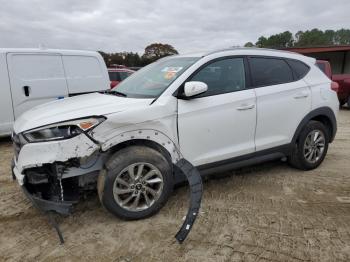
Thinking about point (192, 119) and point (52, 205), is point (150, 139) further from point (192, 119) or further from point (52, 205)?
point (52, 205)

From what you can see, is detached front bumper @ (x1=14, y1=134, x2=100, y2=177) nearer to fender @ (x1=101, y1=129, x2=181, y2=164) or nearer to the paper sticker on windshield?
fender @ (x1=101, y1=129, x2=181, y2=164)

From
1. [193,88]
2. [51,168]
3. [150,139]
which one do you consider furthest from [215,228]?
[51,168]

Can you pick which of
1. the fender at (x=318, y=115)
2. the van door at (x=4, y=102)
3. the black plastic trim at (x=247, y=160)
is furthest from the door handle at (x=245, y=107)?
the van door at (x=4, y=102)

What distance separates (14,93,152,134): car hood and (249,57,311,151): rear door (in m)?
1.47

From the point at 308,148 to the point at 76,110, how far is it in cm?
316

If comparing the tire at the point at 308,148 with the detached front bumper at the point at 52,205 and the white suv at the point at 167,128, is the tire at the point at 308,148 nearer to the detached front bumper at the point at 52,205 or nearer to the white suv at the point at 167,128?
the white suv at the point at 167,128

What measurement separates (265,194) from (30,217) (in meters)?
2.61

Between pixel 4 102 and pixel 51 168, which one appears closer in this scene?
pixel 51 168

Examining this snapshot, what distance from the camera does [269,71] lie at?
13.4ft

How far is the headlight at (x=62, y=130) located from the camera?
2830 millimetres

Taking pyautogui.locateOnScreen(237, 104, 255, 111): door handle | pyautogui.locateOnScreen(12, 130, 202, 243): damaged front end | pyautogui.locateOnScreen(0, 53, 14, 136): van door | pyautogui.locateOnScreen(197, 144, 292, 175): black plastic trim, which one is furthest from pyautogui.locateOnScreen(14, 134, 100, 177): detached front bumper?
pyautogui.locateOnScreen(0, 53, 14, 136): van door

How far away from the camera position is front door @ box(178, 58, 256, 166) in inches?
133

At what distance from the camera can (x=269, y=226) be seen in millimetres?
3045

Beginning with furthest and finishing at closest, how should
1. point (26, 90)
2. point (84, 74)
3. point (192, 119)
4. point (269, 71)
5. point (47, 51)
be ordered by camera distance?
point (84, 74) → point (47, 51) → point (26, 90) → point (269, 71) → point (192, 119)
